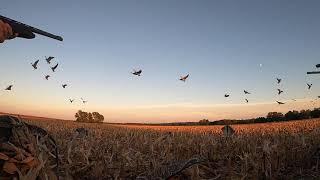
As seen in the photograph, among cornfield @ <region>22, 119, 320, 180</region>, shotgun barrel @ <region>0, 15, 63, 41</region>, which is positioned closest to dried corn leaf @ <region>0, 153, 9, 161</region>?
cornfield @ <region>22, 119, 320, 180</region>

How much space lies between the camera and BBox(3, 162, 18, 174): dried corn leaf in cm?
559

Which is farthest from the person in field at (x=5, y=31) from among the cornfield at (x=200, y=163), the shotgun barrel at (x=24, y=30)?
the cornfield at (x=200, y=163)

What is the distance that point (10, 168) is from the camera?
5609mm

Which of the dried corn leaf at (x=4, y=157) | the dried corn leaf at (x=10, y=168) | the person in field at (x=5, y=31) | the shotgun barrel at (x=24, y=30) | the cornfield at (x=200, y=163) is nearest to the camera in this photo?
the dried corn leaf at (x=10, y=168)

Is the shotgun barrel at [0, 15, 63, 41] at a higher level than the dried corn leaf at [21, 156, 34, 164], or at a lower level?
higher

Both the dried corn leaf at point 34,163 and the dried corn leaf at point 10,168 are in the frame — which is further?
the dried corn leaf at point 34,163

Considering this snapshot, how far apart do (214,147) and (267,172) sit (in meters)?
2.47

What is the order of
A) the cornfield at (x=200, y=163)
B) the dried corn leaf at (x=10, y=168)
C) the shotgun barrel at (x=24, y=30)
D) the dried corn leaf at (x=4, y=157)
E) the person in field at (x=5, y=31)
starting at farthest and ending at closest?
the shotgun barrel at (x=24, y=30), the person in field at (x=5, y=31), the cornfield at (x=200, y=163), the dried corn leaf at (x=4, y=157), the dried corn leaf at (x=10, y=168)

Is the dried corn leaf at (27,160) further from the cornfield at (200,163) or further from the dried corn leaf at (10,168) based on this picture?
the cornfield at (200,163)

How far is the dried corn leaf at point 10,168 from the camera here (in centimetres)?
559

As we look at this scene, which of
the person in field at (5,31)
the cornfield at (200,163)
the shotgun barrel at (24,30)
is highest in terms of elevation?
the shotgun barrel at (24,30)

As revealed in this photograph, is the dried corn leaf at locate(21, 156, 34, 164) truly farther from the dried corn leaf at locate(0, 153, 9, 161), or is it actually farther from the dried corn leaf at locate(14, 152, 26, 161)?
the dried corn leaf at locate(0, 153, 9, 161)

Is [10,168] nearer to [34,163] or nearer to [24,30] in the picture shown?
[34,163]

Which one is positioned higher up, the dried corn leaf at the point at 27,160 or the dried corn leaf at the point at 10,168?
the dried corn leaf at the point at 27,160
